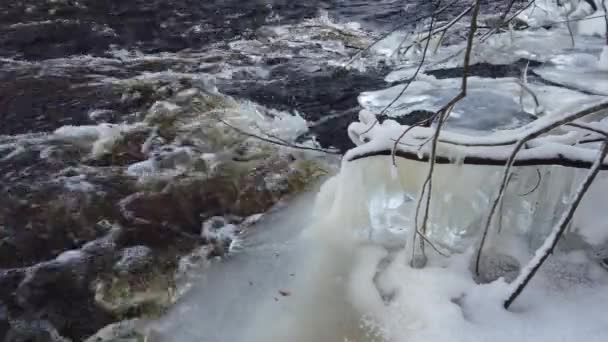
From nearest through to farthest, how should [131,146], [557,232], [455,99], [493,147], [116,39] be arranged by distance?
1. [455,99]
2. [557,232]
3. [493,147]
4. [131,146]
5. [116,39]

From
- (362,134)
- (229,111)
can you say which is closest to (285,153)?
(229,111)

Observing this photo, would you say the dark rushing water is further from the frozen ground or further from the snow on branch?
the snow on branch

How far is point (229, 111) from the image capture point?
5.39 metres

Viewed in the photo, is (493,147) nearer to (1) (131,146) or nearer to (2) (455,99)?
(2) (455,99)

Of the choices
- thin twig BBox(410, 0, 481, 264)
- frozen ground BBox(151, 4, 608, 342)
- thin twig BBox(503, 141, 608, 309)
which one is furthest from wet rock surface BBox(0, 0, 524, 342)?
thin twig BBox(503, 141, 608, 309)

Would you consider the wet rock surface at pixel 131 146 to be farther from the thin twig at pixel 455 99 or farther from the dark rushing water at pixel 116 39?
the thin twig at pixel 455 99

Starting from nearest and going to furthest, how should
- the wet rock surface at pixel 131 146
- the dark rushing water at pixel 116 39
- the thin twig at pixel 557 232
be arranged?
1. the thin twig at pixel 557 232
2. the wet rock surface at pixel 131 146
3. the dark rushing water at pixel 116 39

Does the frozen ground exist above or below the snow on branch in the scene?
below

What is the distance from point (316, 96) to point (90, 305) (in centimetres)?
336

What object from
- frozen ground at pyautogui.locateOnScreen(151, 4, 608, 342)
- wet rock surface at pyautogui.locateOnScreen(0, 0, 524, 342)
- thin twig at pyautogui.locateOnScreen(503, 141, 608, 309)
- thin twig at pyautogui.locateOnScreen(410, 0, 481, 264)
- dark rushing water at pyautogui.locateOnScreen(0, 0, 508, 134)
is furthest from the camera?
dark rushing water at pyautogui.locateOnScreen(0, 0, 508, 134)

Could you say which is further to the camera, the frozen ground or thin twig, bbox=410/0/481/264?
the frozen ground

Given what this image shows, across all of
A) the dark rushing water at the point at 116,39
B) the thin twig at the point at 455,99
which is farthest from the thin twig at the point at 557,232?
A: the dark rushing water at the point at 116,39

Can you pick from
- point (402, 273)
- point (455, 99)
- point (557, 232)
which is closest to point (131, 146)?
point (402, 273)

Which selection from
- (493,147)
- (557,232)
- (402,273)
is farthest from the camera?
(402,273)
